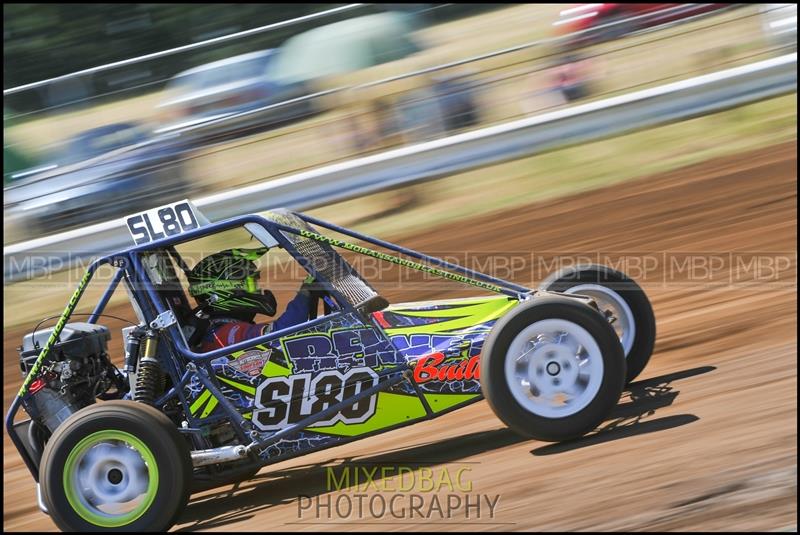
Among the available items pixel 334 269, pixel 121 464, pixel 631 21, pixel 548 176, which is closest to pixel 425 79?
pixel 548 176

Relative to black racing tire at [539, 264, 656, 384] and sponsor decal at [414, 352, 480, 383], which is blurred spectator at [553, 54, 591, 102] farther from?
sponsor decal at [414, 352, 480, 383]

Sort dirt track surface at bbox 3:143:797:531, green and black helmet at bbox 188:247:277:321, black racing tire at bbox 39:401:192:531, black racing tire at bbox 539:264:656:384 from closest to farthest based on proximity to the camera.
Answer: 1. dirt track surface at bbox 3:143:797:531
2. black racing tire at bbox 39:401:192:531
3. green and black helmet at bbox 188:247:277:321
4. black racing tire at bbox 539:264:656:384

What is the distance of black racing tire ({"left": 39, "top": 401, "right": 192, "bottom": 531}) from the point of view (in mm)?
4660

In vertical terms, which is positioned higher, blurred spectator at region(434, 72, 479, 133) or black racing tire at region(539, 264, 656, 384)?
blurred spectator at region(434, 72, 479, 133)

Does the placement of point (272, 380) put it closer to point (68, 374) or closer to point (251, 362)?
point (251, 362)

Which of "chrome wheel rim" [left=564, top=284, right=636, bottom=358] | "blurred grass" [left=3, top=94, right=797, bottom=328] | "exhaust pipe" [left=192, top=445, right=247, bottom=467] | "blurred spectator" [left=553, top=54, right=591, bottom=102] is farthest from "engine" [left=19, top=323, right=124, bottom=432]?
"blurred spectator" [left=553, top=54, right=591, bottom=102]

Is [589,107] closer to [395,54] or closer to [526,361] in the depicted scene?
[395,54]

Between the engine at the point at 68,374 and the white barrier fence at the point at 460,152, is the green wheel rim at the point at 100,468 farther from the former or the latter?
the white barrier fence at the point at 460,152

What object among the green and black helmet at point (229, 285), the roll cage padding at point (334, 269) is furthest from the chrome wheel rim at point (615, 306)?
the green and black helmet at point (229, 285)

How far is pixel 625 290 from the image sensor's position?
568 centimetres

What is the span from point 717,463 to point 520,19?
736cm

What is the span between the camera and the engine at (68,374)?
16.6 ft

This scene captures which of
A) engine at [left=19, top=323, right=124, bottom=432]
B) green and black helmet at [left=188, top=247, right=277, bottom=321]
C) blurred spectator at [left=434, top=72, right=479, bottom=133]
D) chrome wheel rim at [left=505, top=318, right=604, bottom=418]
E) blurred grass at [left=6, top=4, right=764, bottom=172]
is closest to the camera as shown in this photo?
chrome wheel rim at [left=505, top=318, right=604, bottom=418]

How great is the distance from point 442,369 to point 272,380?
834mm
